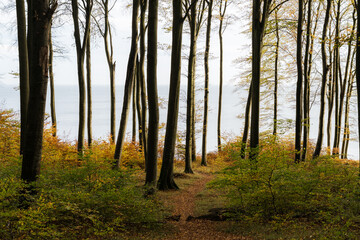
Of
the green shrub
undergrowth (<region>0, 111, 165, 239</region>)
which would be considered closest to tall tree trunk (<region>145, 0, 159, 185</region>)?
undergrowth (<region>0, 111, 165, 239</region>)

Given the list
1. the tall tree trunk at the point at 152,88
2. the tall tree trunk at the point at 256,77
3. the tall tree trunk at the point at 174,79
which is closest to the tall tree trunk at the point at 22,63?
the tall tree trunk at the point at 152,88

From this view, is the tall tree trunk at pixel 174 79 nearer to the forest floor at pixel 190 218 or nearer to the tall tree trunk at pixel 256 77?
the forest floor at pixel 190 218

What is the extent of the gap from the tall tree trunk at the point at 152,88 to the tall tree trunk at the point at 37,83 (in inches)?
133

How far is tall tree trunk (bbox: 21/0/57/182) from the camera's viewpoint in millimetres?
5184

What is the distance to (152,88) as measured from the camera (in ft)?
27.3

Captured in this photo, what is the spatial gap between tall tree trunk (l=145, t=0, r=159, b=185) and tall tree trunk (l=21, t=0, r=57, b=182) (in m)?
3.37

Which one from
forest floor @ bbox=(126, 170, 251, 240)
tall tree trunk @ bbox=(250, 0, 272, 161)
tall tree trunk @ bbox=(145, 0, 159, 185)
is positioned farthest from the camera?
tall tree trunk @ bbox=(250, 0, 272, 161)

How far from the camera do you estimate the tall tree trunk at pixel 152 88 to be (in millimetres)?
8156

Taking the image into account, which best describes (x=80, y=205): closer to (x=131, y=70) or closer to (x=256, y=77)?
(x=131, y=70)

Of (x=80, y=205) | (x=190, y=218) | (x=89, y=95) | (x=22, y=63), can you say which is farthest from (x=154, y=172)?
(x=89, y=95)

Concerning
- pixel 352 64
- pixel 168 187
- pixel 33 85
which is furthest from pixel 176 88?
pixel 352 64

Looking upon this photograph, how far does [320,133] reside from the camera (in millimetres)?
15336

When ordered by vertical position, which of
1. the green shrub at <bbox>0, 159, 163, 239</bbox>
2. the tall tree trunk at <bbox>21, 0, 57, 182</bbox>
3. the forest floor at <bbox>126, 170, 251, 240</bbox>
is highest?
the tall tree trunk at <bbox>21, 0, 57, 182</bbox>

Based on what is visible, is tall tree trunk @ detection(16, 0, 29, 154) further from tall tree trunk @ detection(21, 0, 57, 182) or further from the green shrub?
tall tree trunk @ detection(21, 0, 57, 182)
